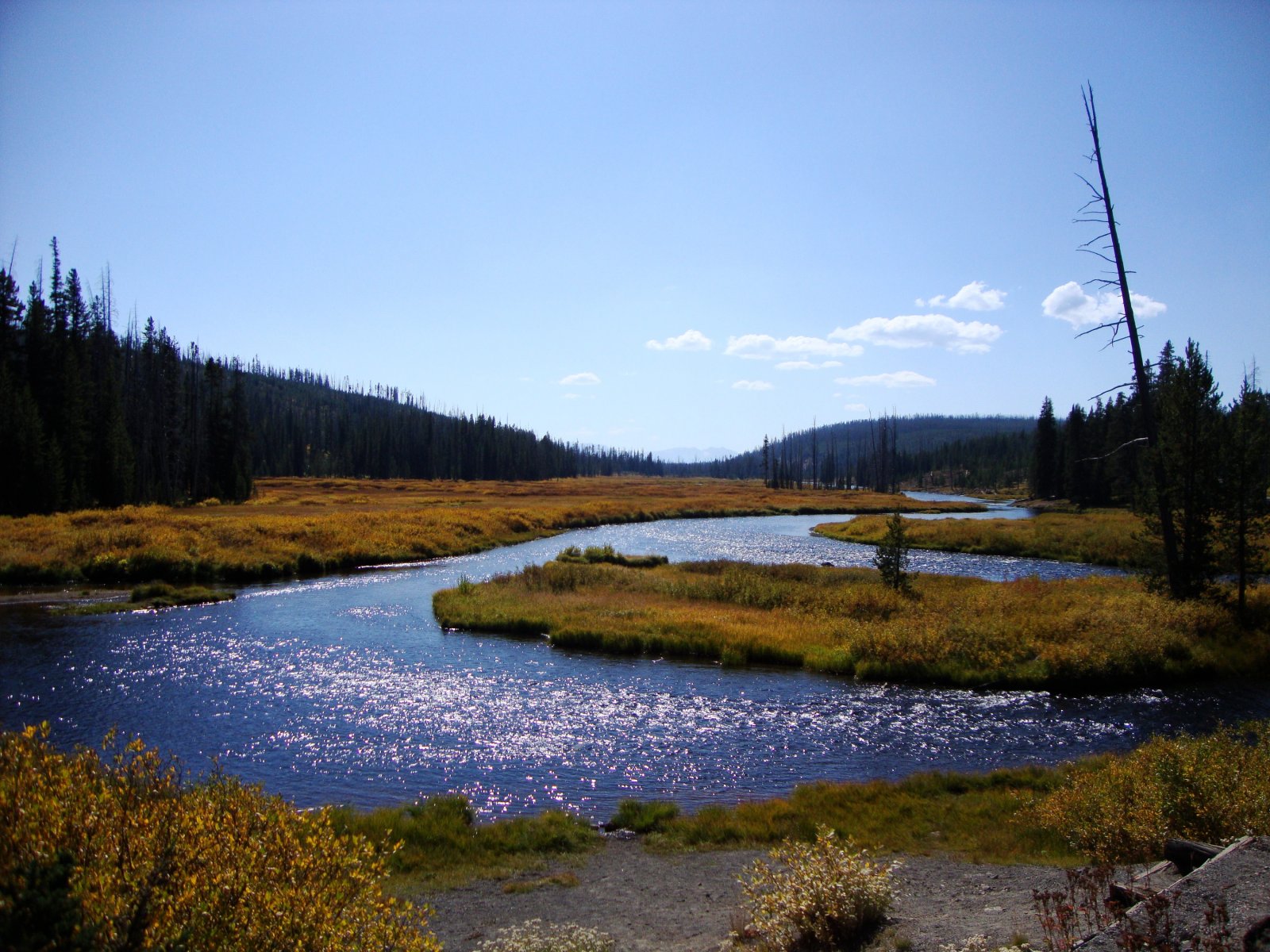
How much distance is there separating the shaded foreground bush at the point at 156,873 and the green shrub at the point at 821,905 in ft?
12.0

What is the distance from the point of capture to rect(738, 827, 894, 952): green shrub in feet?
24.2

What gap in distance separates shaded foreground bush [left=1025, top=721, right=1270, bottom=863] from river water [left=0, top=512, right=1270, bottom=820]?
4498mm

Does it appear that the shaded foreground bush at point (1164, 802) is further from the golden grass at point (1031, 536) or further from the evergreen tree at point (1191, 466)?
the golden grass at point (1031, 536)

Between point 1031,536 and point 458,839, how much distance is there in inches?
2243

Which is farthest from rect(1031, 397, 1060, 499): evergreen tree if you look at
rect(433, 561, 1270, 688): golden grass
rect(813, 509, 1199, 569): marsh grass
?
rect(433, 561, 1270, 688): golden grass

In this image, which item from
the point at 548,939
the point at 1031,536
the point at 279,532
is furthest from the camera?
the point at 1031,536

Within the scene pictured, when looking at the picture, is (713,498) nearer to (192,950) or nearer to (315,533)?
(315,533)

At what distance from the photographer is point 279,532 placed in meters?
48.5

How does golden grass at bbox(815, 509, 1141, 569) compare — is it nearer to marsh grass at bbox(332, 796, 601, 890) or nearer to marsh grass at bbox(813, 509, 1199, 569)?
marsh grass at bbox(813, 509, 1199, 569)

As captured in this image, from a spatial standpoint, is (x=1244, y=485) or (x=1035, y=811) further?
(x=1244, y=485)

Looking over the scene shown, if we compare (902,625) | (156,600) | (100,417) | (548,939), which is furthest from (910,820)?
(100,417)

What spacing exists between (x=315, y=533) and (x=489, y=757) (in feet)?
127

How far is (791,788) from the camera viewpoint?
14359 mm

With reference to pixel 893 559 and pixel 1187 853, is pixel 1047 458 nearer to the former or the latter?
pixel 893 559
